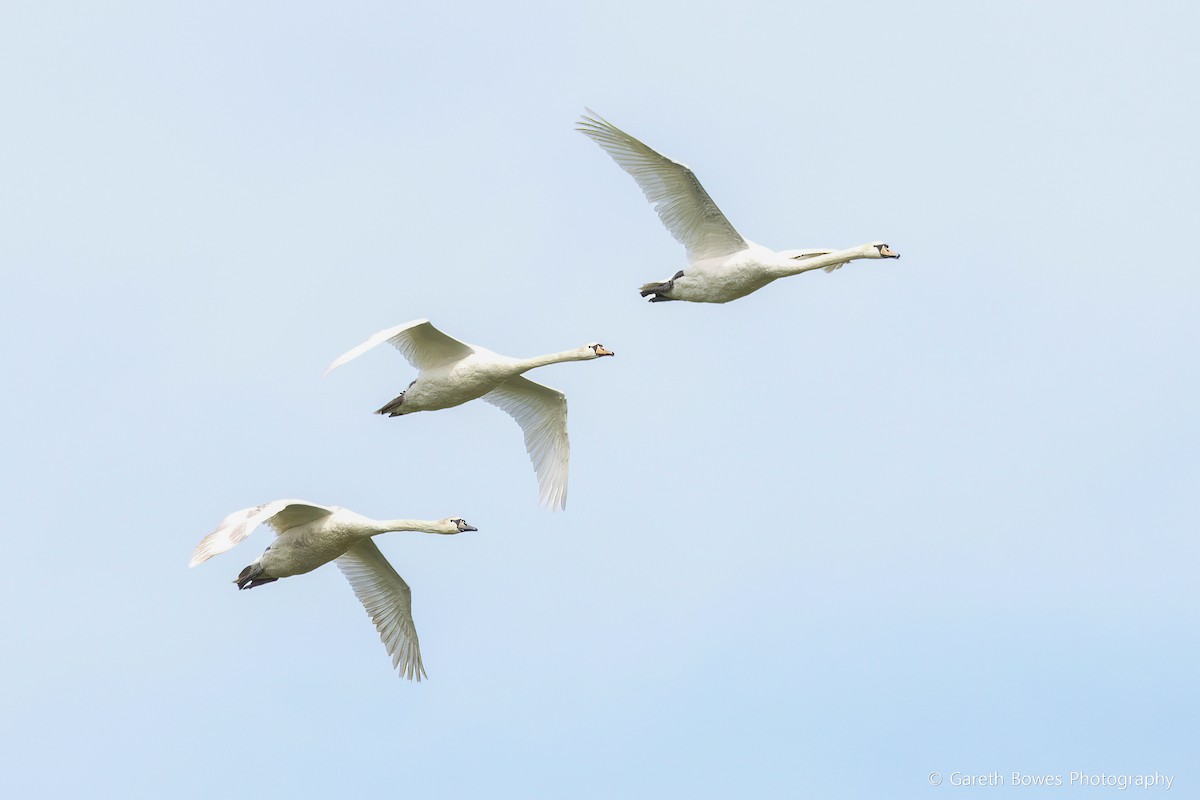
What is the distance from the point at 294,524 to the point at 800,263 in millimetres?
7915

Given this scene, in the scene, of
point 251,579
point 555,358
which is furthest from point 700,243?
point 251,579

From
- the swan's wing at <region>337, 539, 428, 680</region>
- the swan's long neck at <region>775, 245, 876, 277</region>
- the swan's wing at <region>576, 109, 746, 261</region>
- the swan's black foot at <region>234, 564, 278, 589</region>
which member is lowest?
the swan's wing at <region>337, 539, 428, 680</region>

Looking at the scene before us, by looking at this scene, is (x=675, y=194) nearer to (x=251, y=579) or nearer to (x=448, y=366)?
(x=448, y=366)

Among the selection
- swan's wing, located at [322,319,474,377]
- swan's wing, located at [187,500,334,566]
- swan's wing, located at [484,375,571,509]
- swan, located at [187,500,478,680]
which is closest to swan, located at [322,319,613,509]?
swan's wing, located at [322,319,474,377]

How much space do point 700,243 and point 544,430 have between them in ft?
14.5

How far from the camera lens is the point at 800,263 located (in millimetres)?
28953

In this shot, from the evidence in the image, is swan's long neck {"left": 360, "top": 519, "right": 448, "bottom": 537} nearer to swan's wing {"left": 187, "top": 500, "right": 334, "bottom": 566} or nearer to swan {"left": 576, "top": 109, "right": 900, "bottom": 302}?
swan's wing {"left": 187, "top": 500, "right": 334, "bottom": 566}

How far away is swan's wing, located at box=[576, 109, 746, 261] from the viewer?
28719 mm

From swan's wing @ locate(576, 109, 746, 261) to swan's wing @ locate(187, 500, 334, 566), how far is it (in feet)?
21.0

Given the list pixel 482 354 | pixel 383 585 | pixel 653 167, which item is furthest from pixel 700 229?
pixel 383 585

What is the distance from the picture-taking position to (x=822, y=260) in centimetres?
2930

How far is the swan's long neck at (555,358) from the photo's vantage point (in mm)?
29250

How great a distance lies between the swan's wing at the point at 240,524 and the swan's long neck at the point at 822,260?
7.21 metres

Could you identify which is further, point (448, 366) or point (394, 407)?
point (394, 407)
